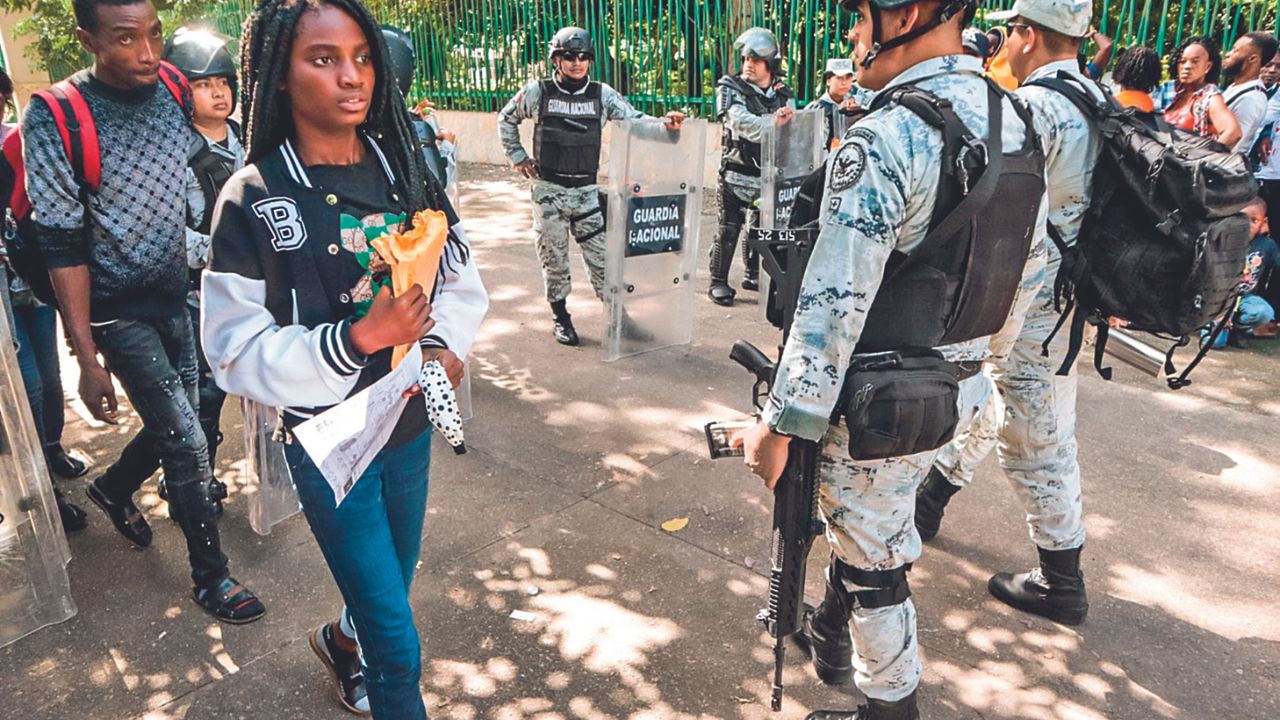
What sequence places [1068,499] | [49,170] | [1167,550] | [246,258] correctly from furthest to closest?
[1167,550]
[1068,499]
[49,170]
[246,258]

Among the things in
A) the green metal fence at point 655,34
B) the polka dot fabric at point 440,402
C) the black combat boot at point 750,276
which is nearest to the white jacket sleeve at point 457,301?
the polka dot fabric at point 440,402

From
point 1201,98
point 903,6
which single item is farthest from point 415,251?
point 1201,98

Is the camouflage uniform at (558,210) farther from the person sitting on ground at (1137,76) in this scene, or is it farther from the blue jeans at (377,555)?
the blue jeans at (377,555)

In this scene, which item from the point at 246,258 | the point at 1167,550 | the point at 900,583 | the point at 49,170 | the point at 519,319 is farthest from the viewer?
the point at 519,319

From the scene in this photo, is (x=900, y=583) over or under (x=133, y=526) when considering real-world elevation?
over

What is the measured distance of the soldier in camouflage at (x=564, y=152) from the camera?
5629mm

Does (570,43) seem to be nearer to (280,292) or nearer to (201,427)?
(201,427)

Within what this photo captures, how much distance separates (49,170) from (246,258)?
4.41 ft

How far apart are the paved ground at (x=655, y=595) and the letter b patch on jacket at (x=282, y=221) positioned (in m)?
1.49

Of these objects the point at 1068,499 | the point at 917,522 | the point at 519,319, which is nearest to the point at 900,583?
the point at 1068,499

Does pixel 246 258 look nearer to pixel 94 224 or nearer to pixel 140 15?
pixel 94 224

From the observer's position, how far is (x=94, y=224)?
2.86 meters

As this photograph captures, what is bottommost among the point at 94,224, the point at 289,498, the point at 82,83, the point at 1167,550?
the point at 1167,550

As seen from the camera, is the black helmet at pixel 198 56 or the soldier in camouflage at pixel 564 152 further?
the soldier in camouflage at pixel 564 152
